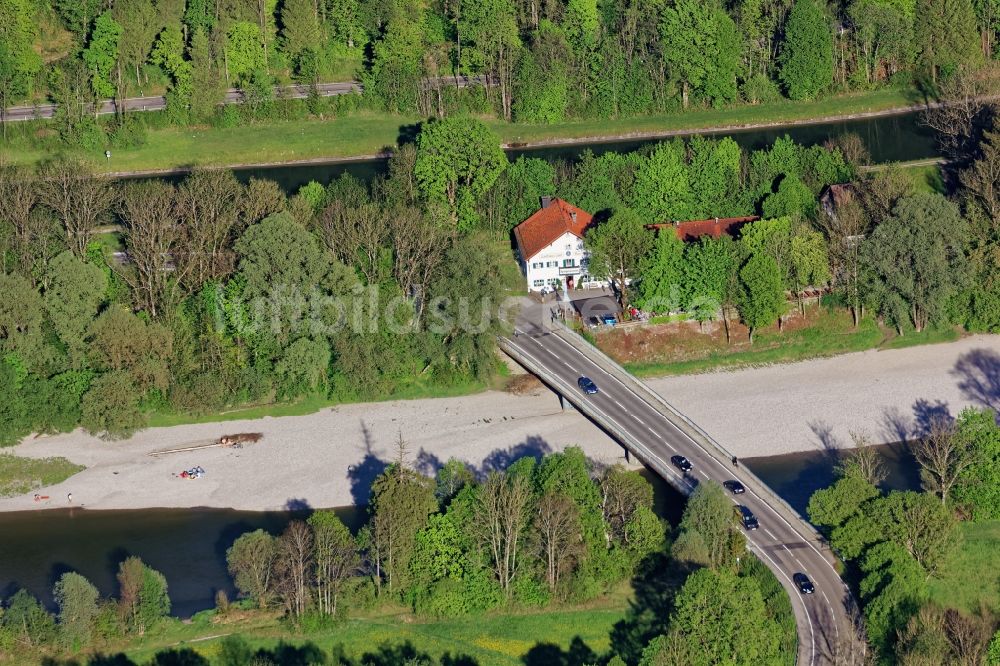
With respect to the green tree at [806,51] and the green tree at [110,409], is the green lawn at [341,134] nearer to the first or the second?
the green tree at [806,51]

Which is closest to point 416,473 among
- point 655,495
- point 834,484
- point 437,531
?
point 437,531

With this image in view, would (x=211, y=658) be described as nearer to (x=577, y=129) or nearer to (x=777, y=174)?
(x=777, y=174)

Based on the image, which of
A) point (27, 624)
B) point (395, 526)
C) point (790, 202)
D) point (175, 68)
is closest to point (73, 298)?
point (27, 624)

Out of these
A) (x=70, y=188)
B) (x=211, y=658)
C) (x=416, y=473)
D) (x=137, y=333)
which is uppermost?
(x=70, y=188)

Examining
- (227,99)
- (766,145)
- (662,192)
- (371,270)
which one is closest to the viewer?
(371,270)

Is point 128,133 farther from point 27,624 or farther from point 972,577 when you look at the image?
point 972,577

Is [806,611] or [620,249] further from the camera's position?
[620,249]

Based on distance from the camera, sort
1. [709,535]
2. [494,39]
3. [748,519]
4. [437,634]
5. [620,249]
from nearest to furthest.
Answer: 1. [437,634]
2. [709,535]
3. [748,519]
4. [620,249]
5. [494,39]
